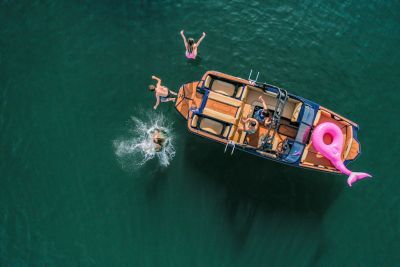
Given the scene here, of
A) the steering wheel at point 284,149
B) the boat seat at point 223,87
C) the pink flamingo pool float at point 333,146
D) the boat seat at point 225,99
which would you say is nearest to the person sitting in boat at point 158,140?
the boat seat at point 225,99

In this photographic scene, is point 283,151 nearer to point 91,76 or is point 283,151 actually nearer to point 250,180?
point 250,180

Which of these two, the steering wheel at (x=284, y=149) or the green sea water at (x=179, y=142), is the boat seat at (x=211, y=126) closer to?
the green sea water at (x=179, y=142)

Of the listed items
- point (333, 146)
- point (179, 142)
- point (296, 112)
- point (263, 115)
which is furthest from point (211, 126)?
point (333, 146)

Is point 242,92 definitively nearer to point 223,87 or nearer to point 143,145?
point 223,87

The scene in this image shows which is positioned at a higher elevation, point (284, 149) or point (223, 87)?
point (223, 87)

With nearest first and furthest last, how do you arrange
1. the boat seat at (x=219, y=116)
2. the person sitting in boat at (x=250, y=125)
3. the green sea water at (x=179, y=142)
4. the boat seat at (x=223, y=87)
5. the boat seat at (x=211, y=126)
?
the person sitting in boat at (x=250, y=125), the boat seat at (x=219, y=116), the boat seat at (x=211, y=126), the boat seat at (x=223, y=87), the green sea water at (x=179, y=142)

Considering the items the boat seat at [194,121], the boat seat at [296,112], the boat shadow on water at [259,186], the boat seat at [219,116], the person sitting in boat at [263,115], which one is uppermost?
the boat seat at [296,112]

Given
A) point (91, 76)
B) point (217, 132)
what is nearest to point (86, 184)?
point (91, 76)
